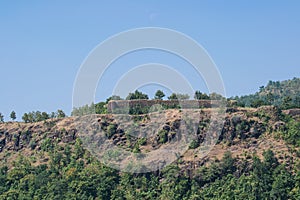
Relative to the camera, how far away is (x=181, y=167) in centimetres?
8100

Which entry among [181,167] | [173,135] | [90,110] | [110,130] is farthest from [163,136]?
[90,110]

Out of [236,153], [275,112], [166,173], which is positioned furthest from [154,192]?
[275,112]

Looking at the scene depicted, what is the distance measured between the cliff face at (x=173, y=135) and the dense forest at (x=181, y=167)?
0.12 metres

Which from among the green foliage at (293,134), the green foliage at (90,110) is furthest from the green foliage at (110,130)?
the green foliage at (293,134)

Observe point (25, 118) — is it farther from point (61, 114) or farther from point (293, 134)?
point (293, 134)

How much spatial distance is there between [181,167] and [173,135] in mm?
5885

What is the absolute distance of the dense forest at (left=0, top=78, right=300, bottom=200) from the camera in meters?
76.4

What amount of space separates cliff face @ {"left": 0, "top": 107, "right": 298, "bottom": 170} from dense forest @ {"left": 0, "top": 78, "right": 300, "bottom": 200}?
123mm

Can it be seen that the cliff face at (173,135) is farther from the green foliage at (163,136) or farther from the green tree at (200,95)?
the green tree at (200,95)

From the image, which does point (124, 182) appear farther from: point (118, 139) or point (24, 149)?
point (24, 149)

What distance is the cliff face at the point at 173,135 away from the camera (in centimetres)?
8219

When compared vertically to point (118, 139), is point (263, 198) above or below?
below

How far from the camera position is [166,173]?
8031 centimetres

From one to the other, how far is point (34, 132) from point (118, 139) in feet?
44.2
